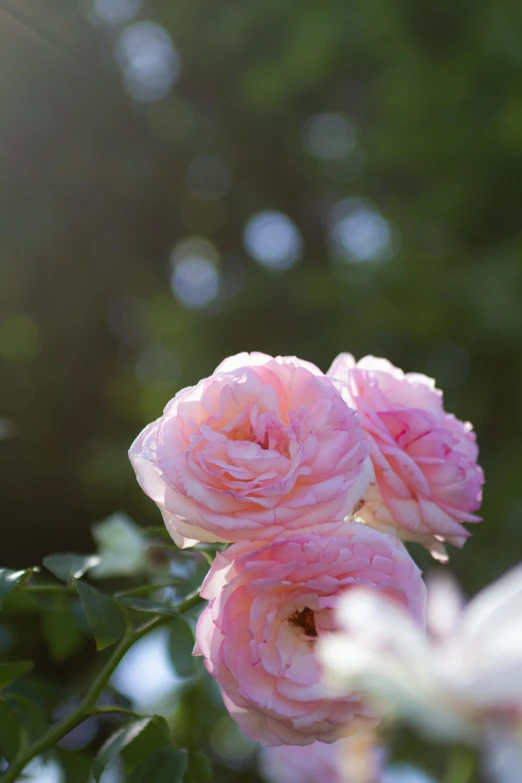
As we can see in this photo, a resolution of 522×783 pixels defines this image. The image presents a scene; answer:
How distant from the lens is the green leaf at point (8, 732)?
0.50 metres

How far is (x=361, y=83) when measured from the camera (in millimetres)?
4352

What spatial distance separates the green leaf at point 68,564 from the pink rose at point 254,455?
0.10 meters

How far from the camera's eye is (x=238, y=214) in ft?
15.8

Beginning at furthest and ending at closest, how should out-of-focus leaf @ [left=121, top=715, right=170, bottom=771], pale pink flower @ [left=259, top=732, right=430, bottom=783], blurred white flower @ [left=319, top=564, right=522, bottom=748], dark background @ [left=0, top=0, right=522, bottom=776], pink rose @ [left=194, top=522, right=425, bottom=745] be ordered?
dark background @ [left=0, top=0, right=522, bottom=776] → pale pink flower @ [left=259, top=732, right=430, bottom=783] → out-of-focus leaf @ [left=121, top=715, right=170, bottom=771] → pink rose @ [left=194, top=522, right=425, bottom=745] → blurred white flower @ [left=319, top=564, right=522, bottom=748]

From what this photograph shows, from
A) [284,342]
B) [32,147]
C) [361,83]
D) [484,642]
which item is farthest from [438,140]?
[484,642]

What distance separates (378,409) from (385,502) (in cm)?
5

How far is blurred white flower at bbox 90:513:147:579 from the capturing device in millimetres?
708

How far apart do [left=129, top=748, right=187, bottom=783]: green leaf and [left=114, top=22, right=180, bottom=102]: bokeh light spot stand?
4.63 meters

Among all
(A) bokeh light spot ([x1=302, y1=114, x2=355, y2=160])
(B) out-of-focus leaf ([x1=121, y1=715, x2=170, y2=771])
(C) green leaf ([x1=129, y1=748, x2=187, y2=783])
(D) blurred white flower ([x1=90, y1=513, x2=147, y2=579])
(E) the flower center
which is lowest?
(B) out-of-focus leaf ([x1=121, y1=715, x2=170, y2=771])

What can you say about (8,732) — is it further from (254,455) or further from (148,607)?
(254,455)

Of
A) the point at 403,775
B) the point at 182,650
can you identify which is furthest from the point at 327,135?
the point at 182,650

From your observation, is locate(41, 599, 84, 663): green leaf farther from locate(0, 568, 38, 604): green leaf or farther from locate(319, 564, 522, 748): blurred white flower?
locate(319, 564, 522, 748): blurred white flower

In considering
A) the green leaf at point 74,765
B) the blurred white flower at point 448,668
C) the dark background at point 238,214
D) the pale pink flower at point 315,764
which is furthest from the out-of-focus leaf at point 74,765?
the dark background at point 238,214

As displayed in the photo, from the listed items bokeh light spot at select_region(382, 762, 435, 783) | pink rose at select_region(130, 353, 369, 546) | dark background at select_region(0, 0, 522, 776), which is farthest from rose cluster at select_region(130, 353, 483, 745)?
dark background at select_region(0, 0, 522, 776)
